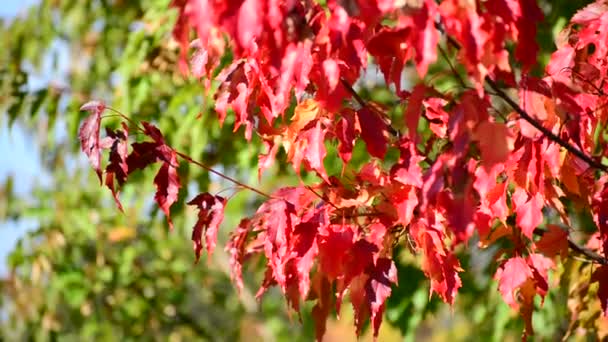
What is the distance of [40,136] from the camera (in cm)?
498

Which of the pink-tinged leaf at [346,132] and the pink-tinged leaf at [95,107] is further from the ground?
the pink-tinged leaf at [95,107]

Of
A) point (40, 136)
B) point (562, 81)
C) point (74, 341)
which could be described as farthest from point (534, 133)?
point (74, 341)

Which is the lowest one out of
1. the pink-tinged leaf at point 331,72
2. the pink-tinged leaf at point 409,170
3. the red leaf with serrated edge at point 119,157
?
the pink-tinged leaf at point 409,170

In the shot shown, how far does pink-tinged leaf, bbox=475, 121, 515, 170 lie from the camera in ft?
4.23

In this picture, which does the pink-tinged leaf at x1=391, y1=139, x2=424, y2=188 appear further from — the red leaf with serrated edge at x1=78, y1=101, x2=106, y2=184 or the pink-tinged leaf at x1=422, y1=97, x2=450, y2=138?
the red leaf with serrated edge at x1=78, y1=101, x2=106, y2=184

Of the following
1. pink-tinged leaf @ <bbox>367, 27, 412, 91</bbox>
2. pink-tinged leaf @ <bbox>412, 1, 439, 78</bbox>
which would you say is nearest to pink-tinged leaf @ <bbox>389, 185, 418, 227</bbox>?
pink-tinged leaf @ <bbox>367, 27, 412, 91</bbox>

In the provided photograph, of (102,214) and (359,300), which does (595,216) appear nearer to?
(359,300)

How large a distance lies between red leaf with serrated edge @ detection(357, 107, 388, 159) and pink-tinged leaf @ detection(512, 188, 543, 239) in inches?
10.5

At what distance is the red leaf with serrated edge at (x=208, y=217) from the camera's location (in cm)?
183

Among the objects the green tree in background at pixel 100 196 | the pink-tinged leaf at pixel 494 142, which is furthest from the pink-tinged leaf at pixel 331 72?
the green tree in background at pixel 100 196

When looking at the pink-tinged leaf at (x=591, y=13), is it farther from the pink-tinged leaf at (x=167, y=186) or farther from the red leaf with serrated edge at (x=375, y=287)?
the pink-tinged leaf at (x=167, y=186)

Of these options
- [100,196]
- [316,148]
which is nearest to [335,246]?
[316,148]

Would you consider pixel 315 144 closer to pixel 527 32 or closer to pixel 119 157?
pixel 119 157

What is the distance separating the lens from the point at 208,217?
1859 millimetres
